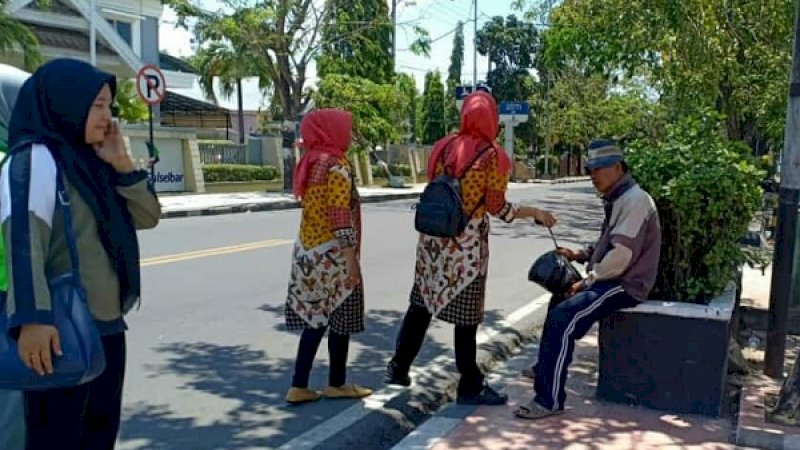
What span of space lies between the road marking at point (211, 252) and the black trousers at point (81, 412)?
7.05 m

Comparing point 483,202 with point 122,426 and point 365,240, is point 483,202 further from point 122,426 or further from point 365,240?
point 365,240

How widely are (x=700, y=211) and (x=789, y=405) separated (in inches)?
47.9

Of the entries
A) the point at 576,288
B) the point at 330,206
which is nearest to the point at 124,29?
the point at 330,206

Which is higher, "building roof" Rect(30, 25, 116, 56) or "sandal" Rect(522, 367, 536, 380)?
"building roof" Rect(30, 25, 116, 56)

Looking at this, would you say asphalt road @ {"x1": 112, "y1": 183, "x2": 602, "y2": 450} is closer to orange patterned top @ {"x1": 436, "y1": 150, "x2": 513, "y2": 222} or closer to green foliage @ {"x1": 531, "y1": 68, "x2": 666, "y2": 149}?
orange patterned top @ {"x1": 436, "y1": 150, "x2": 513, "y2": 222}

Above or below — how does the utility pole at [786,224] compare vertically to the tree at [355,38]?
below

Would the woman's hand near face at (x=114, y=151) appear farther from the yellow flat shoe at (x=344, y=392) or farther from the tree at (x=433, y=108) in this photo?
the tree at (x=433, y=108)

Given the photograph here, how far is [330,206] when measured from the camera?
4391mm

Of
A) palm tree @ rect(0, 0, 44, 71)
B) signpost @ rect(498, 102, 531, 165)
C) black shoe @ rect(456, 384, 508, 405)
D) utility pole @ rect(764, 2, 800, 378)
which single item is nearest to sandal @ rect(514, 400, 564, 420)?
black shoe @ rect(456, 384, 508, 405)

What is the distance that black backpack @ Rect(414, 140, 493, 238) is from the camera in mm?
4316

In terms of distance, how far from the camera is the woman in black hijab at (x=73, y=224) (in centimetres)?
237

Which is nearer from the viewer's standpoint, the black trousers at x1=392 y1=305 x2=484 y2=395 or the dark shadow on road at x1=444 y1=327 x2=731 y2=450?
the dark shadow on road at x1=444 y1=327 x2=731 y2=450

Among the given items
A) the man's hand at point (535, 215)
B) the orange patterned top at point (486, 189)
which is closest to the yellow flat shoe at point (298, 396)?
the orange patterned top at point (486, 189)

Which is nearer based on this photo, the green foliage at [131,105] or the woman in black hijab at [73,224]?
the woman in black hijab at [73,224]
